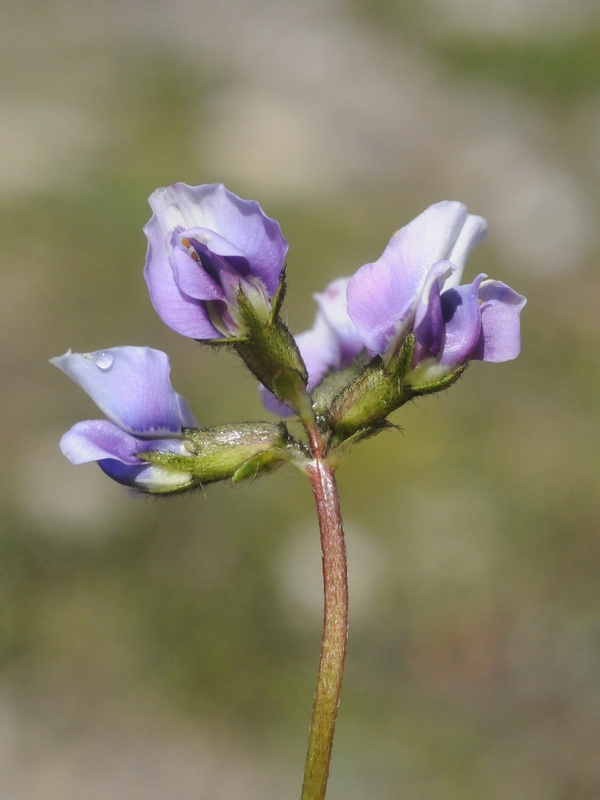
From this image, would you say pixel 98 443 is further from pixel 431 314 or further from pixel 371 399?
pixel 431 314

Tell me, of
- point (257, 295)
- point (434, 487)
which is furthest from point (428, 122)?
point (257, 295)

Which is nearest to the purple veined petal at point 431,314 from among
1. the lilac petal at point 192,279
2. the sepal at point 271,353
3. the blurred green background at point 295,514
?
the sepal at point 271,353

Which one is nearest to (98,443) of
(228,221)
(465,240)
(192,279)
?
(192,279)

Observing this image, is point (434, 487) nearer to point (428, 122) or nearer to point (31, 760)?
point (31, 760)

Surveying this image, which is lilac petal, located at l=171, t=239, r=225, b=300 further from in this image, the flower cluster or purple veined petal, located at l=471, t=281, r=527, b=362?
purple veined petal, located at l=471, t=281, r=527, b=362

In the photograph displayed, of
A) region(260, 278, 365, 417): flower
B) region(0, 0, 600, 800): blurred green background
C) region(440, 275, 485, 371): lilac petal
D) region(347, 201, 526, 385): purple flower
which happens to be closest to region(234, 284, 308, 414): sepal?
region(347, 201, 526, 385): purple flower
